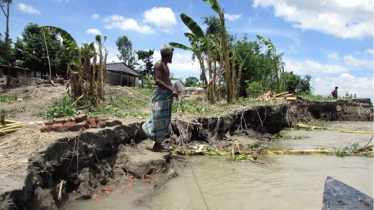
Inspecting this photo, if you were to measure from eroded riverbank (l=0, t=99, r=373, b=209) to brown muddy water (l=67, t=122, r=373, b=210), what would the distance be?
0.23 metres

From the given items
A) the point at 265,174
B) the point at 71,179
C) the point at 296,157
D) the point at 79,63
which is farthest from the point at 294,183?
the point at 79,63

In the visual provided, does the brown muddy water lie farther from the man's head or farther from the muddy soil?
the man's head

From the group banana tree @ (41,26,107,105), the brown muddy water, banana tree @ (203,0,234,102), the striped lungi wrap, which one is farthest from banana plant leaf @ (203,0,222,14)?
the striped lungi wrap

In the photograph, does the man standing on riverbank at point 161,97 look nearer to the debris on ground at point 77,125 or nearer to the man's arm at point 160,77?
the man's arm at point 160,77

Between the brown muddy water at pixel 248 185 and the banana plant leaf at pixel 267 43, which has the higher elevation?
the banana plant leaf at pixel 267 43

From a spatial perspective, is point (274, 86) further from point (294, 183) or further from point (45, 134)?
point (45, 134)

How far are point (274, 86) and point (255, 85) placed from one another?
129 centimetres

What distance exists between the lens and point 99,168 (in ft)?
13.6

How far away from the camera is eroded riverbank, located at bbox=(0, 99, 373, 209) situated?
2.88 meters

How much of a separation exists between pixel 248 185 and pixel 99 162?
2.16 meters

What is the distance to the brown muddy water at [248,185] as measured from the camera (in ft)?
11.5

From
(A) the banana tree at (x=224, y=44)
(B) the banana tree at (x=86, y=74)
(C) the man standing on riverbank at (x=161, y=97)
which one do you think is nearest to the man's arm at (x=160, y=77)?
(C) the man standing on riverbank at (x=161, y=97)

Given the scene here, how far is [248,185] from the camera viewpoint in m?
4.25

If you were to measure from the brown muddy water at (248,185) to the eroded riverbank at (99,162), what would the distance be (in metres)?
0.23
